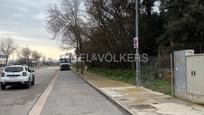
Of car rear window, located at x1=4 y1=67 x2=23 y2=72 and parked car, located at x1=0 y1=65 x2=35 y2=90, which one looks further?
car rear window, located at x1=4 y1=67 x2=23 y2=72

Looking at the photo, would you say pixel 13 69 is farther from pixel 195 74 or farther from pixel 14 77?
pixel 195 74

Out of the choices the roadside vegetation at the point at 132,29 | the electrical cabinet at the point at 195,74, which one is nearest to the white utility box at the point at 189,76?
the electrical cabinet at the point at 195,74

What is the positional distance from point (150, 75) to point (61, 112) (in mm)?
18089

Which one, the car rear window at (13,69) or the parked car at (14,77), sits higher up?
the car rear window at (13,69)

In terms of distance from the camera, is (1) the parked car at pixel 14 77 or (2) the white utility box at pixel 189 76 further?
(1) the parked car at pixel 14 77

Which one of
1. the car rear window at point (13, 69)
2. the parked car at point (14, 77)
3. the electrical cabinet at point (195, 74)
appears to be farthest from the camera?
the car rear window at point (13, 69)

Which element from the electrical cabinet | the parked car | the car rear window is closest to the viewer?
the electrical cabinet

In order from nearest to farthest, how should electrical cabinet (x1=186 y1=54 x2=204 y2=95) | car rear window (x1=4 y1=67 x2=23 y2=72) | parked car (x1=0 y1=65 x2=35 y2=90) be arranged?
electrical cabinet (x1=186 y1=54 x2=204 y2=95) < parked car (x1=0 y1=65 x2=35 y2=90) < car rear window (x1=4 y1=67 x2=23 y2=72)

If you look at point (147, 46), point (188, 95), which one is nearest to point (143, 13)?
point (147, 46)

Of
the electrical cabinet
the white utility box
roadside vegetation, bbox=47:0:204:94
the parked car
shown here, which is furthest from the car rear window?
the electrical cabinet

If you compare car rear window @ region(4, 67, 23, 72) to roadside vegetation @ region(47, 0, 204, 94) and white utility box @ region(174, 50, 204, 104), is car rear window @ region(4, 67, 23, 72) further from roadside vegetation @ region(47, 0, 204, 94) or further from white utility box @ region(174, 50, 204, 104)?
white utility box @ region(174, 50, 204, 104)

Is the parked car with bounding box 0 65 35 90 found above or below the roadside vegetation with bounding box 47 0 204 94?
below

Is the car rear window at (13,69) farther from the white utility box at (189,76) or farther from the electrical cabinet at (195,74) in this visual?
the electrical cabinet at (195,74)

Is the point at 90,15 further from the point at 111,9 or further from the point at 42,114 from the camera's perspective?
the point at 42,114
